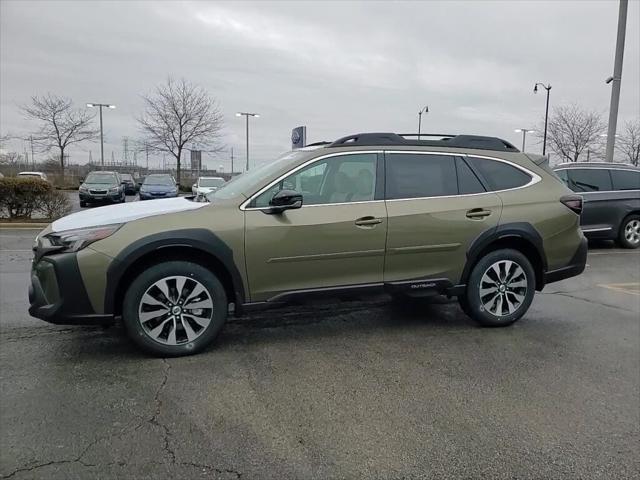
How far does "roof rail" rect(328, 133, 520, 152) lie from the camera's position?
15.3 ft

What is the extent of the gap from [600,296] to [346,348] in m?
4.15

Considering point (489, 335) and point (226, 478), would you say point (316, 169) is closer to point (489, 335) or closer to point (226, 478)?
point (489, 335)

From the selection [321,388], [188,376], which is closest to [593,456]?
[321,388]

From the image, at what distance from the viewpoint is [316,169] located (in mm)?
4418

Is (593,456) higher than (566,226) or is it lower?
lower

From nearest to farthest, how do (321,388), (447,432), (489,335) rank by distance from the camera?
(447,432) < (321,388) < (489,335)

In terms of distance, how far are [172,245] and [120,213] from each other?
0.67 m

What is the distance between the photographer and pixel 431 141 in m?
4.89

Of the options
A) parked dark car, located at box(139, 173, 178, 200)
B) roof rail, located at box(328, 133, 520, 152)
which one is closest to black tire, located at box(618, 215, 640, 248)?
roof rail, located at box(328, 133, 520, 152)

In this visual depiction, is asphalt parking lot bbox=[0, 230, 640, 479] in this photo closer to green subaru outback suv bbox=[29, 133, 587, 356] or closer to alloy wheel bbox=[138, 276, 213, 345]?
alloy wheel bbox=[138, 276, 213, 345]

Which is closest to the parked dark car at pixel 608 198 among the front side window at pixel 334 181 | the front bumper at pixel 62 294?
the front side window at pixel 334 181

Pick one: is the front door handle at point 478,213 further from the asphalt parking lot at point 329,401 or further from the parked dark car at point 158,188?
the parked dark car at point 158,188

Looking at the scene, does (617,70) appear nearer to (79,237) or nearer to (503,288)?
(503,288)

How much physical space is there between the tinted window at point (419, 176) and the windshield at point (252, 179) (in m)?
0.86
